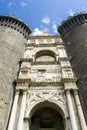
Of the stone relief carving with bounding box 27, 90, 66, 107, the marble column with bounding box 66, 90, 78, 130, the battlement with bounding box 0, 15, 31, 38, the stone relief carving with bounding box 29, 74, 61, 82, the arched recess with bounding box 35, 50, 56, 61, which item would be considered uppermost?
the battlement with bounding box 0, 15, 31, 38

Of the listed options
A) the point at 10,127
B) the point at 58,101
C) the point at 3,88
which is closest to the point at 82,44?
the point at 58,101

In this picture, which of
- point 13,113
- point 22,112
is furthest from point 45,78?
point 13,113

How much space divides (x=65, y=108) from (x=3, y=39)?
9.69 meters

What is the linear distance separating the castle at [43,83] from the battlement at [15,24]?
116cm

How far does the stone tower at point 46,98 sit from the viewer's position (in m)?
10.9

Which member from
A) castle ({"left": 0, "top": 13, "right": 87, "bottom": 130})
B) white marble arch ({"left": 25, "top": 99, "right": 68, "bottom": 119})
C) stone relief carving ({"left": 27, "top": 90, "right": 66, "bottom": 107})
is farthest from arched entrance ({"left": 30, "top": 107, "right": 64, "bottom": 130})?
stone relief carving ({"left": 27, "top": 90, "right": 66, "bottom": 107})

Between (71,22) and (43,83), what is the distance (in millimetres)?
10979

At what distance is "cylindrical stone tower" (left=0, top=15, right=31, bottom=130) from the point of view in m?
12.0

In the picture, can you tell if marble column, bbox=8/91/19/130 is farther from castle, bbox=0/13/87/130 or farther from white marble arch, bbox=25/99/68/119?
white marble arch, bbox=25/99/68/119

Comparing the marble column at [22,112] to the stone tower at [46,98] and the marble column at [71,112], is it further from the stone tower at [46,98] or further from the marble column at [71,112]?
the marble column at [71,112]

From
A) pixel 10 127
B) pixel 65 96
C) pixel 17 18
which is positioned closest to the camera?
pixel 10 127

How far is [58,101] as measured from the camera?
12211mm

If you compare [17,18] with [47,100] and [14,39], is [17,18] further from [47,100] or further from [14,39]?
[47,100]

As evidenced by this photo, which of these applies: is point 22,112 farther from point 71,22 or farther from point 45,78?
point 71,22
